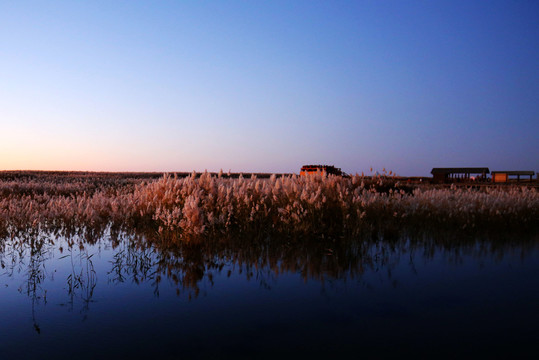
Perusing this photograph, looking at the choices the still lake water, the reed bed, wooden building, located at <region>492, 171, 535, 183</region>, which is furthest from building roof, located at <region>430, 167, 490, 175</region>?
the still lake water

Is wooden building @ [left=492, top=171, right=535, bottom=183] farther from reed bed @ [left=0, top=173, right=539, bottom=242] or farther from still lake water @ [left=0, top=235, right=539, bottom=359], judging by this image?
still lake water @ [left=0, top=235, right=539, bottom=359]

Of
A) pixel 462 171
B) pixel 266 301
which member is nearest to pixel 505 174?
pixel 462 171

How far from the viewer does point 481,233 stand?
8.82m

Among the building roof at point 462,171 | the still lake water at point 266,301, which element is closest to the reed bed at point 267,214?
the still lake water at point 266,301

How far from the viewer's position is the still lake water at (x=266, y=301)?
3.52m

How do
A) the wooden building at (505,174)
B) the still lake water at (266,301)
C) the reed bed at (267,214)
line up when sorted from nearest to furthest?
the still lake water at (266,301) → the reed bed at (267,214) → the wooden building at (505,174)

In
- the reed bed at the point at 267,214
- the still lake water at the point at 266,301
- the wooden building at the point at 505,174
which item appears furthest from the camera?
the wooden building at the point at 505,174

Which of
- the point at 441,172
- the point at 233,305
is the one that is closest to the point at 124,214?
the point at 233,305

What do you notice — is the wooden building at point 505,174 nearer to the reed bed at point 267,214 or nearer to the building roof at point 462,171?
the building roof at point 462,171

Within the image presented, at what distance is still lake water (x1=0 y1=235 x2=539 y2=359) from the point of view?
3523mm

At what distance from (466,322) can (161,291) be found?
11.2 feet

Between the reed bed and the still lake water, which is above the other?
the reed bed

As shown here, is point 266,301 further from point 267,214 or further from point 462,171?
point 462,171

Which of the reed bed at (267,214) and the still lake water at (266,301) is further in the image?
→ the reed bed at (267,214)
